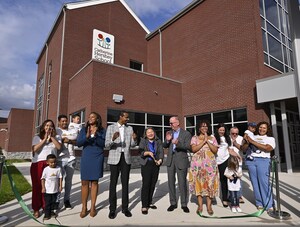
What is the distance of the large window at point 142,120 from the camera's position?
38.6 feet

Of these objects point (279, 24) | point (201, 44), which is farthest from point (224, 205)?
point (279, 24)

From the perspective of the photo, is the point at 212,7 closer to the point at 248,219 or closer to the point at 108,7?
the point at 108,7

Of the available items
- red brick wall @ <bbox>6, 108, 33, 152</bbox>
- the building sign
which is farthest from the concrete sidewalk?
red brick wall @ <bbox>6, 108, 33, 152</bbox>

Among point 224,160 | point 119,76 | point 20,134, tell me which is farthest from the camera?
point 20,134

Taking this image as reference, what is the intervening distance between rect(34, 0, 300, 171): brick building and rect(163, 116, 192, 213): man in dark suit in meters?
7.06

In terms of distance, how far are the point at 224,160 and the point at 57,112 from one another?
1188cm

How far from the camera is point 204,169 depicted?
4254mm

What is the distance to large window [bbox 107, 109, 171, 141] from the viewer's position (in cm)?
1177

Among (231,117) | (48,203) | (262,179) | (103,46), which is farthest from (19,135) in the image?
(262,179)

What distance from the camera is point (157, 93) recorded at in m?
13.8

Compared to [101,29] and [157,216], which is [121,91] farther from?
[157,216]

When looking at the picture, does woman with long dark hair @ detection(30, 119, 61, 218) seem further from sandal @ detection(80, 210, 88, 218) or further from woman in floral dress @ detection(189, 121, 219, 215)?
woman in floral dress @ detection(189, 121, 219, 215)

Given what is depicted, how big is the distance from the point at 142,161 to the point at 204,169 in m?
1.24

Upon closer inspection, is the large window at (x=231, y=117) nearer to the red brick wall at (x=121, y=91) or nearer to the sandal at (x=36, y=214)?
the red brick wall at (x=121, y=91)
